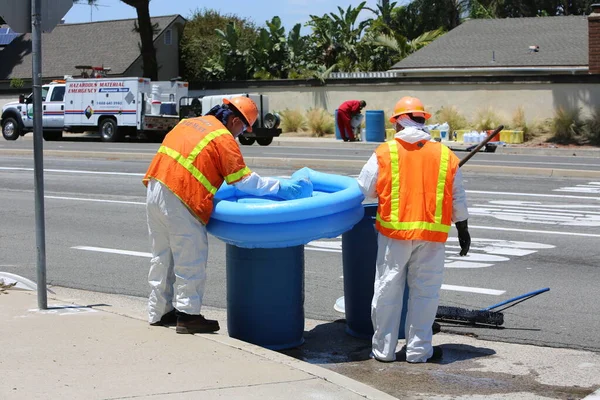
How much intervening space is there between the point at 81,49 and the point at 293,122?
19591mm

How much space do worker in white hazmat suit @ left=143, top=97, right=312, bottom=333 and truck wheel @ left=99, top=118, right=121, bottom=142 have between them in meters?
27.5

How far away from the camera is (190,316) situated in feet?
20.4

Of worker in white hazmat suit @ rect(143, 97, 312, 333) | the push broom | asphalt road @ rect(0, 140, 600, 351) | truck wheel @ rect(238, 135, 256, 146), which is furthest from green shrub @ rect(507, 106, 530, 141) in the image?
worker in white hazmat suit @ rect(143, 97, 312, 333)

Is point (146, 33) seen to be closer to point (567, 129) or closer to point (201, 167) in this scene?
point (567, 129)

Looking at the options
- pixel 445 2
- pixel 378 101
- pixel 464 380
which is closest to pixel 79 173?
pixel 464 380

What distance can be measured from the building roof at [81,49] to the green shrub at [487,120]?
22477mm

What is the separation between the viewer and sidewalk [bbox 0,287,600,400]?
5.03m

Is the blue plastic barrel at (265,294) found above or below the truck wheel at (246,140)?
below

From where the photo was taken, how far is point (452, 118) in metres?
33.3

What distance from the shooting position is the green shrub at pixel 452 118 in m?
33.2

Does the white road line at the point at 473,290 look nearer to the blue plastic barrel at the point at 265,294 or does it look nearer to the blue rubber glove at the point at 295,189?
the blue plastic barrel at the point at 265,294

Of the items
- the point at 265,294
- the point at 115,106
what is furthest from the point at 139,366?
the point at 115,106

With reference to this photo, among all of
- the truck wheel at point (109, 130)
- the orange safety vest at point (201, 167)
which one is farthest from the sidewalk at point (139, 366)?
the truck wheel at point (109, 130)

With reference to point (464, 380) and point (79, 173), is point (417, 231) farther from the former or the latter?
point (79, 173)
